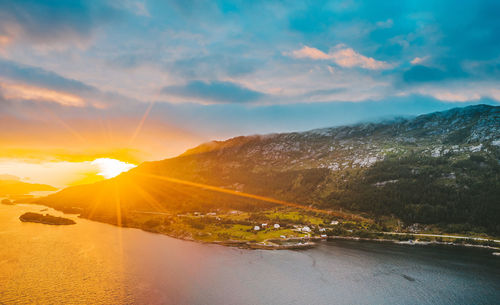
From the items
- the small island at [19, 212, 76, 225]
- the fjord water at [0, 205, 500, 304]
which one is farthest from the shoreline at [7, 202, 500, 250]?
the small island at [19, 212, 76, 225]

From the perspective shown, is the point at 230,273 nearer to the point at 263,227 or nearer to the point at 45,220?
the point at 263,227

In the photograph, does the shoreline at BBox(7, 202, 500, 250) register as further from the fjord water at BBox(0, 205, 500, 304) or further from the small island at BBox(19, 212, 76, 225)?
the small island at BBox(19, 212, 76, 225)

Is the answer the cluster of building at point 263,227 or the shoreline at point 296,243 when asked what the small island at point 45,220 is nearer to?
the shoreline at point 296,243

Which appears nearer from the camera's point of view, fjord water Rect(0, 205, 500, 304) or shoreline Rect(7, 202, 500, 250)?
fjord water Rect(0, 205, 500, 304)

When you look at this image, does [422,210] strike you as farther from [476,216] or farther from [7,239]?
[7,239]

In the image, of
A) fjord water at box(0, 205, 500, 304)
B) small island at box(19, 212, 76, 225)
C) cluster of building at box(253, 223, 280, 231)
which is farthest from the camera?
small island at box(19, 212, 76, 225)

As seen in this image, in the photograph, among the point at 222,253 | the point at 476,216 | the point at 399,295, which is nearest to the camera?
the point at 399,295

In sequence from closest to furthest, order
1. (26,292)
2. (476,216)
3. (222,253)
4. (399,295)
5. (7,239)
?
(26,292)
(399,295)
(222,253)
(7,239)
(476,216)

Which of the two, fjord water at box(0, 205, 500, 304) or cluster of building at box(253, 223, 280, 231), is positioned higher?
cluster of building at box(253, 223, 280, 231)

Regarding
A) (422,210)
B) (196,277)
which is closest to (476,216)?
(422,210)
